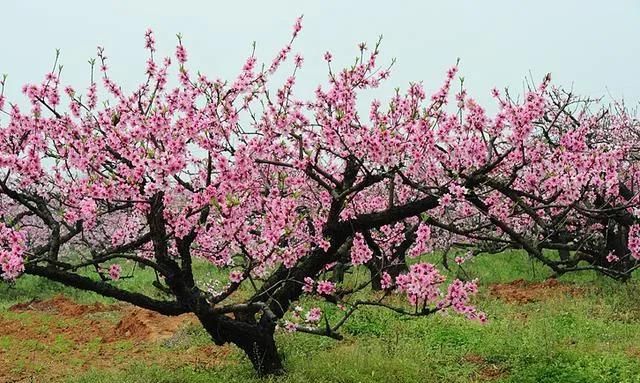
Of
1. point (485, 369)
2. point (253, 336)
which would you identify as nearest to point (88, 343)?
point (253, 336)

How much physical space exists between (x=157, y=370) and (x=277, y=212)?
156 inches

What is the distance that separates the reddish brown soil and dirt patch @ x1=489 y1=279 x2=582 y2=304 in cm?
715

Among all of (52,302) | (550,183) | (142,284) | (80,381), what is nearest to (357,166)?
(550,183)

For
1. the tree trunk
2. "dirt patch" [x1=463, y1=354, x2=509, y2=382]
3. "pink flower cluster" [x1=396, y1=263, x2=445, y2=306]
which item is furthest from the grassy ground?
"pink flower cluster" [x1=396, y1=263, x2=445, y2=306]

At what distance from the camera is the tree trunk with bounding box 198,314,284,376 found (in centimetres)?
805

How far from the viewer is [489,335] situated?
10023 millimetres

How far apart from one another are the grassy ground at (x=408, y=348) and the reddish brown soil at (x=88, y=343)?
0.03 meters

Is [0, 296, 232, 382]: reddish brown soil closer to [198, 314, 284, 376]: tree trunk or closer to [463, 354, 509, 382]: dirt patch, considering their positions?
[198, 314, 284, 376]: tree trunk

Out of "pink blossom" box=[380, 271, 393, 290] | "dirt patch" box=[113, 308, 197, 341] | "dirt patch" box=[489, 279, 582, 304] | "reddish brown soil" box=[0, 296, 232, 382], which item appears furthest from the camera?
"dirt patch" box=[489, 279, 582, 304]

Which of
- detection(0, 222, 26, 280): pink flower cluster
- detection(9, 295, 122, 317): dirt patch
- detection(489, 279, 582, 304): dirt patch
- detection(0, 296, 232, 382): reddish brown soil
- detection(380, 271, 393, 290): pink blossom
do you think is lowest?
detection(0, 296, 232, 382): reddish brown soil

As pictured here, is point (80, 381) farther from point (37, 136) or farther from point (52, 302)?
point (52, 302)

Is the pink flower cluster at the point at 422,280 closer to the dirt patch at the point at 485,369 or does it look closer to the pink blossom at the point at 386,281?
the pink blossom at the point at 386,281

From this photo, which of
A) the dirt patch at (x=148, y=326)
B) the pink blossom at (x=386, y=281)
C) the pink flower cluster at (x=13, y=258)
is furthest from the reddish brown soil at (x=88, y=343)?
the pink flower cluster at (x=13, y=258)

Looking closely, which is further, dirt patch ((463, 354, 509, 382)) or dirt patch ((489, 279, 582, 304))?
dirt patch ((489, 279, 582, 304))
